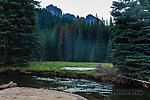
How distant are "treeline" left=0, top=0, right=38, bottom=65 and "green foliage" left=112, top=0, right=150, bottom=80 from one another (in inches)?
587

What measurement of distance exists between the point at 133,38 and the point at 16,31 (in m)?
17.9

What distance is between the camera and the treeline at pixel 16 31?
2307 centimetres

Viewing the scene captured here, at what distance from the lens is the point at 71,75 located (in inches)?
781

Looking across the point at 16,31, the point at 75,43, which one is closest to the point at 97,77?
the point at 16,31

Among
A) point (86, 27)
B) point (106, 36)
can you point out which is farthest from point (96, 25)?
point (106, 36)

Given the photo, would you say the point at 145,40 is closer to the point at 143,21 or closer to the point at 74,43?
the point at 143,21

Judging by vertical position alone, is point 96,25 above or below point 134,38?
A: above

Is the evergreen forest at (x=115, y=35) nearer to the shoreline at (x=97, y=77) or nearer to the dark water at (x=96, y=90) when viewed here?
the shoreline at (x=97, y=77)

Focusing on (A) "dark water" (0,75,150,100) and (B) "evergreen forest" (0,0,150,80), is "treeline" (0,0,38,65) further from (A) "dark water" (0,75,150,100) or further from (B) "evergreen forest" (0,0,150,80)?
(A) "dark water" (0,75,150,100)

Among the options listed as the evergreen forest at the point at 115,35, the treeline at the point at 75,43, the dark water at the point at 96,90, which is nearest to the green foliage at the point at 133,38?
the evergreen forest at the point at 115,35

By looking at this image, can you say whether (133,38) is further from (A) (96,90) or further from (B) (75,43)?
(B) (75,43)

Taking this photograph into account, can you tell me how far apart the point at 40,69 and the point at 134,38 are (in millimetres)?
13966

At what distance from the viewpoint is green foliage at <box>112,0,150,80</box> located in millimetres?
15484

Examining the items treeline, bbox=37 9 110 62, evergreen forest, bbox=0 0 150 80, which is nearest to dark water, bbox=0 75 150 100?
evergreen forest, bbox=0 0 150 80
